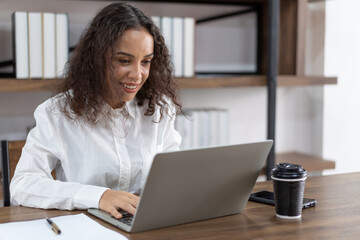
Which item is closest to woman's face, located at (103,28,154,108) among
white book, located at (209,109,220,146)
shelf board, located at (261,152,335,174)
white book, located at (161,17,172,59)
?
white book, located at (161,17,172,59)

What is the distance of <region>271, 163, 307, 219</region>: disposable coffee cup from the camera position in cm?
121

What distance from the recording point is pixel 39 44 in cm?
228

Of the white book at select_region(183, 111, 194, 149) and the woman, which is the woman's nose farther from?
the white book at select_region(183, 111, 194, 149)

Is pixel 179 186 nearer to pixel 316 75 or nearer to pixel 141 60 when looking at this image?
pixel 141 60

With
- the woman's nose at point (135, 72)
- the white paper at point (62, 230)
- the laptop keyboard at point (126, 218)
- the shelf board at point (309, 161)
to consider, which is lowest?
the shelf board at point (309, 161)

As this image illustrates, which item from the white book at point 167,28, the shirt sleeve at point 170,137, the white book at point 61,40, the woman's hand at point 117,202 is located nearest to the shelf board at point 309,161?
the white book at point 167,28

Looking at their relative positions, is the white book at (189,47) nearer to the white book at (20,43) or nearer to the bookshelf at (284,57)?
the bookshelf at (284,57)

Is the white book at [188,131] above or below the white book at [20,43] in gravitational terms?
below

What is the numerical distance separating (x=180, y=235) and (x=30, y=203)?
18.5 inches

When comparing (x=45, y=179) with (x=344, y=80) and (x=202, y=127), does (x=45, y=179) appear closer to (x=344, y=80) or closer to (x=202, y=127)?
(x=202, y=127)

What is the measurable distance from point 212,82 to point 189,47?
0.71 ft

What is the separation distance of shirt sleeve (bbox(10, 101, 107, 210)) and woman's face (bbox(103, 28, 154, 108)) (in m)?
0.22

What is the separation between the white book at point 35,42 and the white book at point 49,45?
0.02 m

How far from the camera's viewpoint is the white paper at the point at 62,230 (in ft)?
3.52
